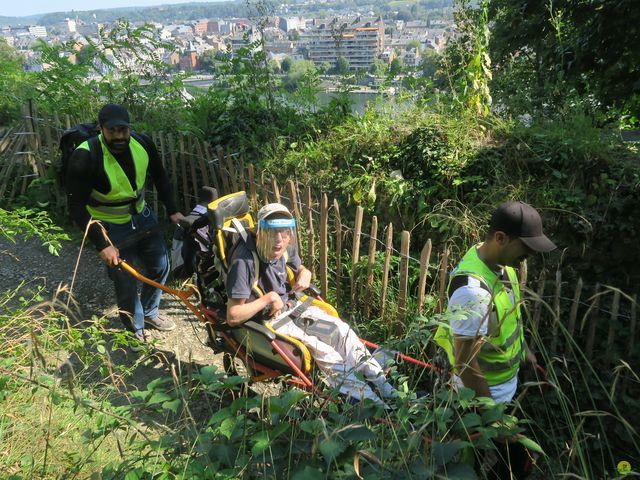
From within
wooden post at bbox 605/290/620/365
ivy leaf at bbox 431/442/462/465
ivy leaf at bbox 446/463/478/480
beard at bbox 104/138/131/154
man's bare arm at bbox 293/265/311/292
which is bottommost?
wooden post at bbox 605/290/620/365

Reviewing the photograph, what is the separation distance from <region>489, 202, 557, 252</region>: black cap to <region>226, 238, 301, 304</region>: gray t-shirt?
1.56 m

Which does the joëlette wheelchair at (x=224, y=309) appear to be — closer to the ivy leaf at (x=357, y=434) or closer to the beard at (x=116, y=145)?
the beard at (x=116, y=145)

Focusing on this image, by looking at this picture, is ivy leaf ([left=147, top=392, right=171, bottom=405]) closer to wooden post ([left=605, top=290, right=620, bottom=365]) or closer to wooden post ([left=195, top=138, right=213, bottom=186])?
wooden post ([left=605, top=290, right=620, bottom=365])

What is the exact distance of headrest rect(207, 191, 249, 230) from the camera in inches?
136

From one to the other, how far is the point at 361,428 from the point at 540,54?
24.5 ft

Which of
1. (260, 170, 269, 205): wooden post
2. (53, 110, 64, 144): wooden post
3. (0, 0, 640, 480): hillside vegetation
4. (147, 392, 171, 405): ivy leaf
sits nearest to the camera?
(0, 0, 640, 480): hillside vegetation

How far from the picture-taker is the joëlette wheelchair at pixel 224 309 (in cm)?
317

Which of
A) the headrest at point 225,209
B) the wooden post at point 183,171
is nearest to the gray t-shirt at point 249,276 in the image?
the headrest at point 225,209

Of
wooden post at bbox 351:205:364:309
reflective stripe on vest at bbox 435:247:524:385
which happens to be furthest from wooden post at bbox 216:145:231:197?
reflective stripe on vest at bbox 435:247:524:385

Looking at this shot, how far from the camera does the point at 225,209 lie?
3566 mm

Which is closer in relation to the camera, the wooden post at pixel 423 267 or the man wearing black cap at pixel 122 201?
the wooden post at pixel 423 267

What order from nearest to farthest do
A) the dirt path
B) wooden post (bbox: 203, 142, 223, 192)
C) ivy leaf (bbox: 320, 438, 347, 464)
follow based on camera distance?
ivy leaf (bbox: 320, 438, 347, 464) → the dirt path → wooden post (bbox: 203, 142, 223, 192)

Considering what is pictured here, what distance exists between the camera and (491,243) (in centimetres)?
253

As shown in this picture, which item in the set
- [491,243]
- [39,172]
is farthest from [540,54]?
[39,172]
